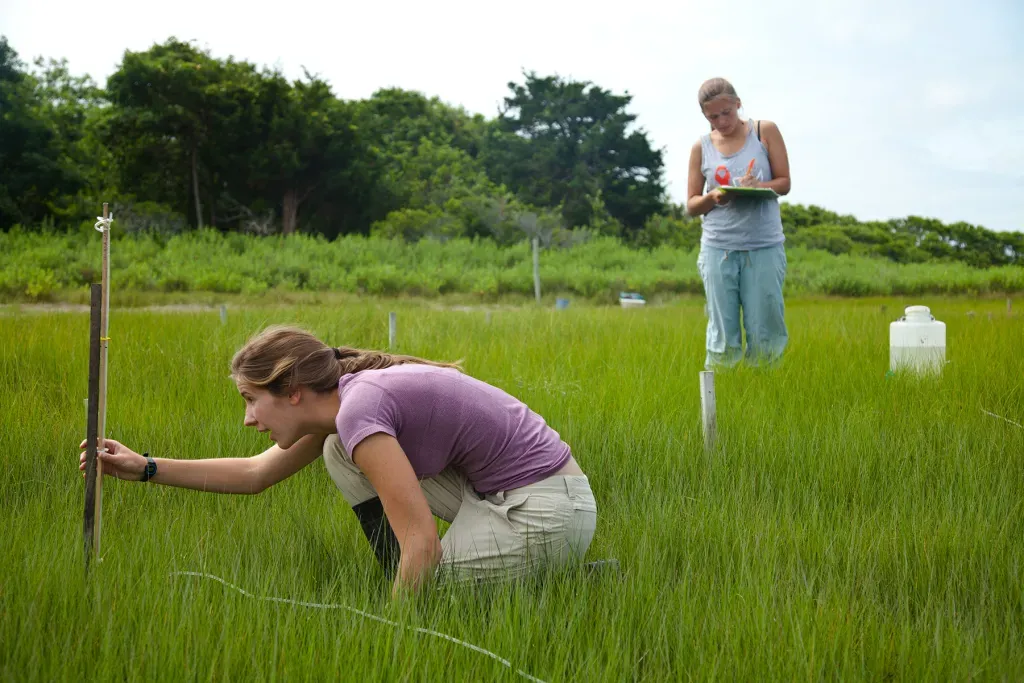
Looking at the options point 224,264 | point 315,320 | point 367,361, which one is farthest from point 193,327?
point 224,264

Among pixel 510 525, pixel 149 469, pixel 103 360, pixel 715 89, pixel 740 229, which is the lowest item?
pixel 510 525

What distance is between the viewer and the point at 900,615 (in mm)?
2201

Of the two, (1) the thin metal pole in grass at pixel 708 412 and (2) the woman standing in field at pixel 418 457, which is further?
(1) the thin metal pole in grass at pixel 708 412

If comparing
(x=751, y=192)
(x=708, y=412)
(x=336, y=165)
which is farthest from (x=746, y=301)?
(x=336, y=165)

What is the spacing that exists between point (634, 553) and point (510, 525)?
1.54 ft

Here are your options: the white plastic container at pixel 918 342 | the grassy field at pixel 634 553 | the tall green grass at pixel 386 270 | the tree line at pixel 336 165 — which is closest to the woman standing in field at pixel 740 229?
the grassy field at pixel 634 553

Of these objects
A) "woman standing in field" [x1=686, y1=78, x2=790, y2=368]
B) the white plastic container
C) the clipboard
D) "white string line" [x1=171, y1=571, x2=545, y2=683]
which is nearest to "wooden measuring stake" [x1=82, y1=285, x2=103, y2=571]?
"white string line" [x1=171, y1=571, x2=545, y2=683]

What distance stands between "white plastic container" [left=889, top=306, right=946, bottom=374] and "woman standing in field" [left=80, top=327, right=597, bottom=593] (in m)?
3.63

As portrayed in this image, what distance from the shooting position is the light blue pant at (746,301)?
527cm

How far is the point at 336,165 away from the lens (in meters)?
23.4

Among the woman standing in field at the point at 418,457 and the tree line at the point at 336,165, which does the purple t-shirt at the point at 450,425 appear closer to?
the woman standing in field at the point at 418,457

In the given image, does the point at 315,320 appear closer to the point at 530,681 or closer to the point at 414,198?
the point at 530,681

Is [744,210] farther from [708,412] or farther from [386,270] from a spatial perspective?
[386,270]

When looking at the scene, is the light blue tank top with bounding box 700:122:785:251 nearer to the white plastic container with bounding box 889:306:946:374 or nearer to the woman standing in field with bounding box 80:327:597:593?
the white plastic container with bounding box 889:306:946:374
